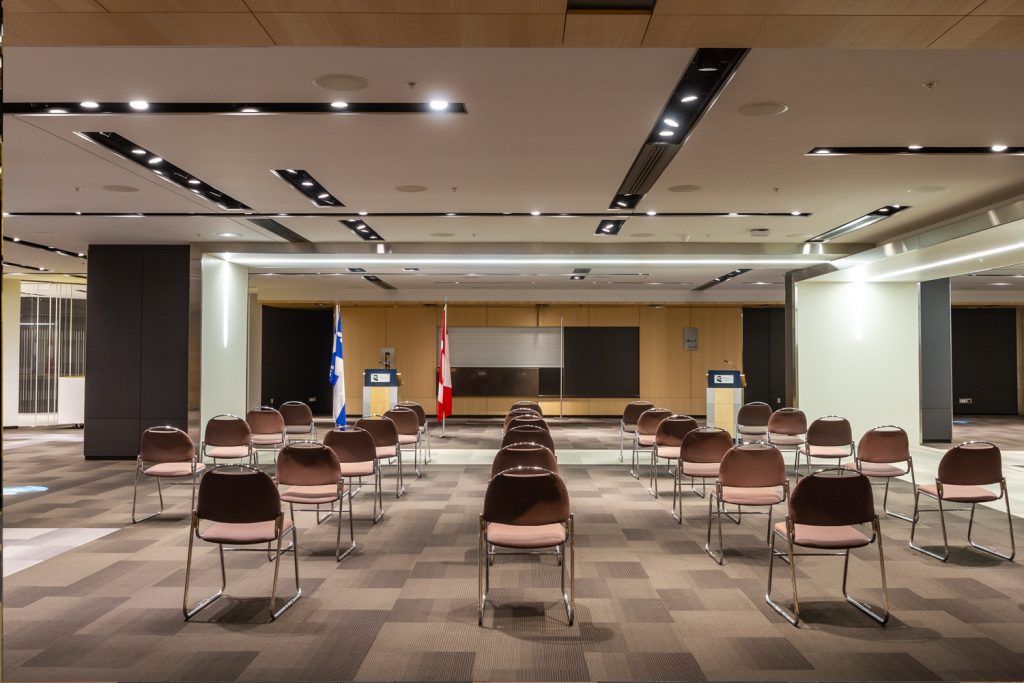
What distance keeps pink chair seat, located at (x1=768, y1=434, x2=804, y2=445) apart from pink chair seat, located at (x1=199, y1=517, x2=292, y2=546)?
7.18 m

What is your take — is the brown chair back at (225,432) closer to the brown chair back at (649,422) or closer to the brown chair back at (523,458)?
the brown chair back at (523,458)

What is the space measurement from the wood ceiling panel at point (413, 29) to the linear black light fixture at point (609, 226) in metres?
6.93

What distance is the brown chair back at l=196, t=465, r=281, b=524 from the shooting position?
452 centimetres

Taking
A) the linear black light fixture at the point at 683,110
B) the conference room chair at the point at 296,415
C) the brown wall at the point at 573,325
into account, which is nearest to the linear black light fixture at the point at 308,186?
the linear black light fixture at the point at 683,110

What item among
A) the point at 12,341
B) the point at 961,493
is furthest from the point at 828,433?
the point at 12,341

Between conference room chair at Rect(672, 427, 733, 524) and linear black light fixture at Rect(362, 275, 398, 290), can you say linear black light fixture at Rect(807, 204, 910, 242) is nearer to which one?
conference room chair at Rect(672, 427, 733, 524)

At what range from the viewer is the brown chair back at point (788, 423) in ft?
33.1

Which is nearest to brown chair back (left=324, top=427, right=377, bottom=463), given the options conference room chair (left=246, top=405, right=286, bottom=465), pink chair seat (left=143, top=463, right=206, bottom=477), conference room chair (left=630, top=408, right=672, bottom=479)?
pink chair seat (left=143, top=463, right=206, bottom=477)

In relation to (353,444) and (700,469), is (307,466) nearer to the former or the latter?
(353,444)

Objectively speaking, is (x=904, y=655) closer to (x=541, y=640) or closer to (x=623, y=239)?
(x=541, y=640)

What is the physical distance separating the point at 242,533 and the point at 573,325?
53.9 feet

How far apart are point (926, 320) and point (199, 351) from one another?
14.1 m

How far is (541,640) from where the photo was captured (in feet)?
13.8

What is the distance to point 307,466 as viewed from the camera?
234 inches
